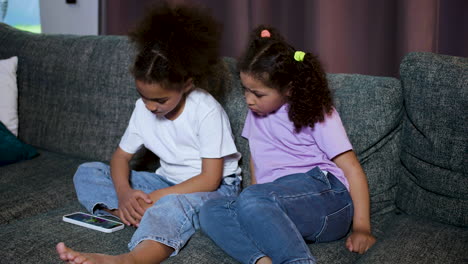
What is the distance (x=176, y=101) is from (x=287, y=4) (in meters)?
0.98

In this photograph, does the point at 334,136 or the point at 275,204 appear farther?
the point at 334,136

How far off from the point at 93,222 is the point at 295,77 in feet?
2.39

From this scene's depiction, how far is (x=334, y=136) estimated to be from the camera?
1.56 meters

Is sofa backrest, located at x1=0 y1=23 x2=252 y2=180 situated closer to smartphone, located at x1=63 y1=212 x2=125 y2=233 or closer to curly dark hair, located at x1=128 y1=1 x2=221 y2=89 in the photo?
curly dark hair, located at x1=128 y1=1 x2=221 y2=89

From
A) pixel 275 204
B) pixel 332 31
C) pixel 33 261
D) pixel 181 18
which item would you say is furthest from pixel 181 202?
pixel 332 31

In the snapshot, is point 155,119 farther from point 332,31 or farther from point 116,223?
point 332,31

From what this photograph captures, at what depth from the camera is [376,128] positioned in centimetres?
163

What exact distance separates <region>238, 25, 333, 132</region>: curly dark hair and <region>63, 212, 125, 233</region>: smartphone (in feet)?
1.94

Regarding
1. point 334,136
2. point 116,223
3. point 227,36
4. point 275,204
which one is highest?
point 227,36

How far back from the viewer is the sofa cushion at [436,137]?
4.96ft

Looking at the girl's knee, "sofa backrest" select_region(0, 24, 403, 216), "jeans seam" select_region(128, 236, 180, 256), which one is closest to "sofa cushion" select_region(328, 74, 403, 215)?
"sofa backrest" select_region(0, 24, 403, 216)

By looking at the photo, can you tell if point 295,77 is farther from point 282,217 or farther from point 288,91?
point 282,217

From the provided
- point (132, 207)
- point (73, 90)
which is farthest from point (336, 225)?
point (73, 90)

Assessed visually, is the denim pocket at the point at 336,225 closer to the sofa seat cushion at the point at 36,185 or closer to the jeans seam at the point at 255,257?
the jeans seam at the point at 255,257
